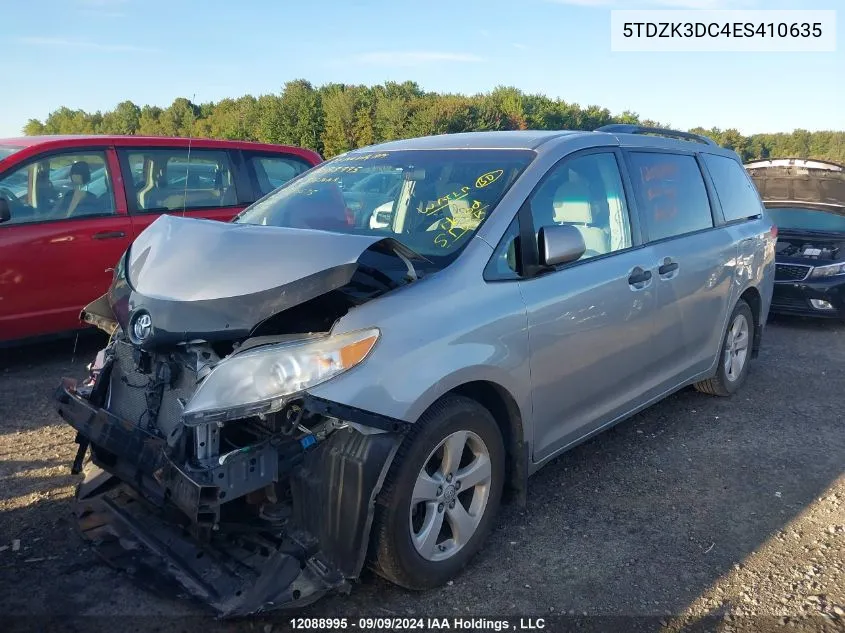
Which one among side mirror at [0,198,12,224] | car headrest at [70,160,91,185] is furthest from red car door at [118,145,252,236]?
side mirror at [0,198,12,224]

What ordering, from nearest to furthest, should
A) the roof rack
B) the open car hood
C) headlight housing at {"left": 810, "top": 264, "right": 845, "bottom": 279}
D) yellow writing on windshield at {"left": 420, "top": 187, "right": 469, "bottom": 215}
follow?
1. yellow writing on windshield at {"left": 420, "top": 187, "right": 469, "bottom": 215}
2. the roof rack
3. headlight housing at {"left": 810, "top": 264, "right": 845, "bottom": 279}
4. the open car hood

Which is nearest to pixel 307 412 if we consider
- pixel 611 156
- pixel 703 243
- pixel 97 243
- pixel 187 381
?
pixel 187 381

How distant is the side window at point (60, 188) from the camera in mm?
5422

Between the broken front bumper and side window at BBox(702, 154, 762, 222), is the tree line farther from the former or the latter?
the broken front bumper

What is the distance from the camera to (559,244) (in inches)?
123

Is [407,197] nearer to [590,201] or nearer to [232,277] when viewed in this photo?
[590,201]

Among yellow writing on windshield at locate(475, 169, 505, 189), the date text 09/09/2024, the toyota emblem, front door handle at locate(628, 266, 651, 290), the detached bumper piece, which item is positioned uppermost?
yellow writing on windshield at locate(475, 169, 505, 189)

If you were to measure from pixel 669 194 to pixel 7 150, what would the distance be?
5.04m

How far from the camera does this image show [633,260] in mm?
3824

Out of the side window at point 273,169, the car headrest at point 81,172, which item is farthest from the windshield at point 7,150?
the side window at point 273,169

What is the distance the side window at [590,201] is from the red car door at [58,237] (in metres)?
3.91

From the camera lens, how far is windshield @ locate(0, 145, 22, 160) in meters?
5.51

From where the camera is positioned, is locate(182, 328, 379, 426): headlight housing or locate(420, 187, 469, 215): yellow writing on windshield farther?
locate(420, 187, 469, 215): yellow writing on windshield

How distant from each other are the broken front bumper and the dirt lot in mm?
243
